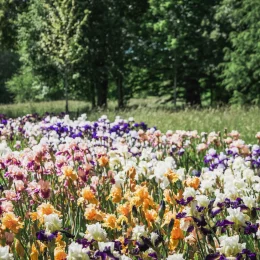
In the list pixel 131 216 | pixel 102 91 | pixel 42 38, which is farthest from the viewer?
pixel 102 91

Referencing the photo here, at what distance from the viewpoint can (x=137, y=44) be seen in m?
24.2

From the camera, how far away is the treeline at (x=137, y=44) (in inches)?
850

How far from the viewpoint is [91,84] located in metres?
26.3

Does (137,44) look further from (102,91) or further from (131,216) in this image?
(131,216)

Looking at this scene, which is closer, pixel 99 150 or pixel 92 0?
pixel 99 150

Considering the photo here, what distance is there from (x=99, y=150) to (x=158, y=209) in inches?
51.2

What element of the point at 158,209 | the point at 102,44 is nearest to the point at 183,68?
the point at 102,44

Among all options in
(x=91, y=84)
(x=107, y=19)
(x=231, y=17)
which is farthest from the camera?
(x=91, y=84)

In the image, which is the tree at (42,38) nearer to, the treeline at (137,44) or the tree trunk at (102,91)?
the treeline at (137,44)

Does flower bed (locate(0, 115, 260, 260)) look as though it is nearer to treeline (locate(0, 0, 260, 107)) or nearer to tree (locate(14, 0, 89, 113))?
treeline (locate(0, 0, 260, 107))

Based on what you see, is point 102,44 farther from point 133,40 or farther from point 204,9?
point 204,9

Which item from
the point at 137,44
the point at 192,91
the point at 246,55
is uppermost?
the point at 137,44

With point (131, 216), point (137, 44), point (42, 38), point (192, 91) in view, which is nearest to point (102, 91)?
point (137, 44)

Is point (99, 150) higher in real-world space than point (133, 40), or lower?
lower
